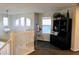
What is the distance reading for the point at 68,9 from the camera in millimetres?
5051

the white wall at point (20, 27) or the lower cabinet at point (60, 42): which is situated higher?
the white wall at point (20, 27)

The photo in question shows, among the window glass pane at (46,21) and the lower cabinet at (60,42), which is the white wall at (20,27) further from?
the lower cabinet at (60,42)

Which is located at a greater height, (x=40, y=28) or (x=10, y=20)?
(x=10, y=20)

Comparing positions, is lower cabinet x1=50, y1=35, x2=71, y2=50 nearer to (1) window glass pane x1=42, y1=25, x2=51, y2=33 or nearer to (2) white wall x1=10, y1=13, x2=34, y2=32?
(1) window glass pane x1=42, y1=25, x2=51, y2=33

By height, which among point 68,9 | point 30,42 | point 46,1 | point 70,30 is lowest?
point 30,42

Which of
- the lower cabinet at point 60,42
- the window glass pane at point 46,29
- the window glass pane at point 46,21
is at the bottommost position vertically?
the lower cabinet at point 60,42

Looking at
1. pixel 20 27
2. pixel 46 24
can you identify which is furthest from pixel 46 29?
pixel 20 27

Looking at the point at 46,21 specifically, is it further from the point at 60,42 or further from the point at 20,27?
the point at 60,42

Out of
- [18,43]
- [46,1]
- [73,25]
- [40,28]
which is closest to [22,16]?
[40,28]

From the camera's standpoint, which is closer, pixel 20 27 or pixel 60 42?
pixel 60 42

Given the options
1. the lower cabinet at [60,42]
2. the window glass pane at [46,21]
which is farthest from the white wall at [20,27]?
the lower cabinet at [60,42]

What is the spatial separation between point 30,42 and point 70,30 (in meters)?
1.60

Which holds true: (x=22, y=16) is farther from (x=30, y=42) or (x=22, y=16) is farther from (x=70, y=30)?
(x=70, y=30)

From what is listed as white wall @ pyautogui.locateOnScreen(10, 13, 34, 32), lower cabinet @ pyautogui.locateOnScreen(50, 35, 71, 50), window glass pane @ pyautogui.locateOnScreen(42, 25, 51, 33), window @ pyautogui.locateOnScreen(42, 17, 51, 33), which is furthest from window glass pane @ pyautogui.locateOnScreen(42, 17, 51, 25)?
lower cabinet @ pyautogui.locateOnScreen(50, 35, 71, 50)
